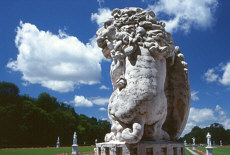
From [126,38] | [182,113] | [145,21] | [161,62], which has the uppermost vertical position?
[145,21]

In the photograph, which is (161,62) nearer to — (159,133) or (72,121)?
(159,133)

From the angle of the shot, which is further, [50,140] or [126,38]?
[50,140]

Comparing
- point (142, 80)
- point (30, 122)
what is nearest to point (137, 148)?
point (142, 80)

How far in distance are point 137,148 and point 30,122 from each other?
39033mm

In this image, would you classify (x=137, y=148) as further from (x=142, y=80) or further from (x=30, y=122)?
(x=30, y=122)

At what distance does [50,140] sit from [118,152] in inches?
1649

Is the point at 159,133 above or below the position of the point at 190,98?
below

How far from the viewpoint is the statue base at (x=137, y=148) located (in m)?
4.20

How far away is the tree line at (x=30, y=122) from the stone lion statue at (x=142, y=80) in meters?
33.4

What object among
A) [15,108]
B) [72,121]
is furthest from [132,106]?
[72,121]

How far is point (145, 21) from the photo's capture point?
5180mm

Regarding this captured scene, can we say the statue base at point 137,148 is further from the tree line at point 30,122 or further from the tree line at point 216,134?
the tree line at point 216,134

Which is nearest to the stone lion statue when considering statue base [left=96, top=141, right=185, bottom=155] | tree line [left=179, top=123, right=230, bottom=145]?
statue base [left=96, top=141, right=185, bottom=155]

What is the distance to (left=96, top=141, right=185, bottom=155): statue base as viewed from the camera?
Answer: 13.8 ft
